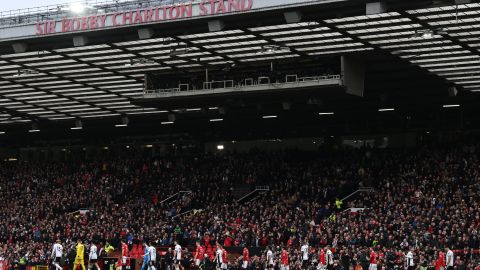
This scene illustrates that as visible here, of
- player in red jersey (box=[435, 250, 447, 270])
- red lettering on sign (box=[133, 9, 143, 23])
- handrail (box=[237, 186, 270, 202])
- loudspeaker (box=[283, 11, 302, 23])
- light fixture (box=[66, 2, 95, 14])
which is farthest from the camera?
handrail (box=[237, 186, 270, 202])

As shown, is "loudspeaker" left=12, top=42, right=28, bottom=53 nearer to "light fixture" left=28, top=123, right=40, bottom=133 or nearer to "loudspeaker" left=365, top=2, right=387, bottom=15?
"loudspeaker" left=365, top=2, right=387, bottom=15

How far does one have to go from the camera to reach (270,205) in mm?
50688

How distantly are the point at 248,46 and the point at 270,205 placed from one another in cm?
1193

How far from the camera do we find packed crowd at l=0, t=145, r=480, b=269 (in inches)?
1606

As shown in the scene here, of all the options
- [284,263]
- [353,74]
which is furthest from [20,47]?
[284,263]

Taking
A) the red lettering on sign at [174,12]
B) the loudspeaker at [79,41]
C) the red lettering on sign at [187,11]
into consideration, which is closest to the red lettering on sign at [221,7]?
the red lettering on sign at [187,11]

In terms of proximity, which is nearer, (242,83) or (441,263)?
(441,263)

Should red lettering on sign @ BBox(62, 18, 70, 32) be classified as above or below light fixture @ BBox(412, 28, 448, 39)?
above

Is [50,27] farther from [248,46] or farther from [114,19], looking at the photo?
[248,46]

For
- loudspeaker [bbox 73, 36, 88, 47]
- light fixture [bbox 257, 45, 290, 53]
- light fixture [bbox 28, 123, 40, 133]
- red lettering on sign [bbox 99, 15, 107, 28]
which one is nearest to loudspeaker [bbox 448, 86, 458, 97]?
light fixture [bbox 257, 45, 290, 53]

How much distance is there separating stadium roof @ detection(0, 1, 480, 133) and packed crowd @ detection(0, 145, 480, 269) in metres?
6.51

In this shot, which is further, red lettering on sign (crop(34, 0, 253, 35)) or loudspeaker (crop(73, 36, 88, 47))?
loudspeaker (crop(73, 36, 88, 47))

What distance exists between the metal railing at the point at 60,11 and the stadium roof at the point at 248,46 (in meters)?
1.07

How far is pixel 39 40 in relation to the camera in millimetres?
42812
